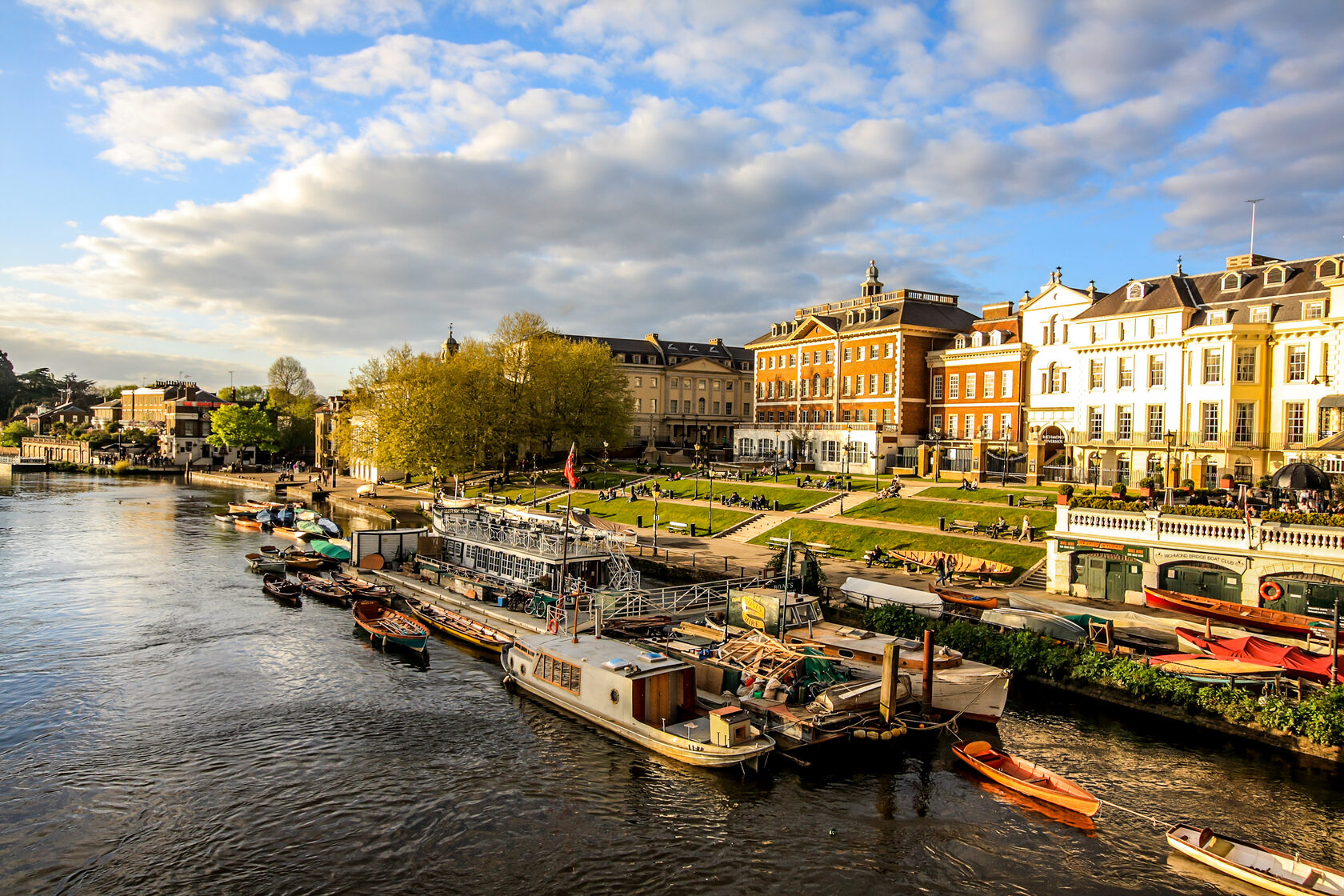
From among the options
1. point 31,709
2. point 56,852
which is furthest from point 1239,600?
point 31,709

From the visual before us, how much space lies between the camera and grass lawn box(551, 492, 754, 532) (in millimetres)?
60094

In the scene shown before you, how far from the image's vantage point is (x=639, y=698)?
23719 mm

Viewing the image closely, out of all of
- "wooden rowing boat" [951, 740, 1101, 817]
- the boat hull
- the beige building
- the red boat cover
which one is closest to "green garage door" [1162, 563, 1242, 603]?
the red boat cover

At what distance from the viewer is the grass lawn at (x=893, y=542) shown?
138 feet

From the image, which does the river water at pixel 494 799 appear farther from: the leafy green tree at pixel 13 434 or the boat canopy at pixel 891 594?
the leafy green tree at pixel 13 434

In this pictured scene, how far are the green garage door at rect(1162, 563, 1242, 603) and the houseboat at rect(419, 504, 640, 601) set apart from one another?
24.1m

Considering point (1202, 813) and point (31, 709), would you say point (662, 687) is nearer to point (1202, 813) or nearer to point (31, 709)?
point (1202, 813)

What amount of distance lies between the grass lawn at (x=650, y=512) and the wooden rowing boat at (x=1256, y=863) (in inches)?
1617

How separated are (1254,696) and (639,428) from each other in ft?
321

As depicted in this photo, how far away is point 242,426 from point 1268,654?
145256mm

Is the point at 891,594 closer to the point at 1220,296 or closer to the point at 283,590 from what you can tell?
the point at 283,590

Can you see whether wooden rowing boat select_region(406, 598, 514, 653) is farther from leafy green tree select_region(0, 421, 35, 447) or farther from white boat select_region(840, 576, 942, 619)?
leafy green tree select_region(0, 421, 35, 447)

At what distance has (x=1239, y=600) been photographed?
32.6m

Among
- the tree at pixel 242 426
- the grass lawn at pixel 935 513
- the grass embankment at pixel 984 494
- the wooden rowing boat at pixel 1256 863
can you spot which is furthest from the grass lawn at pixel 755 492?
the tree at pixel 242 426
